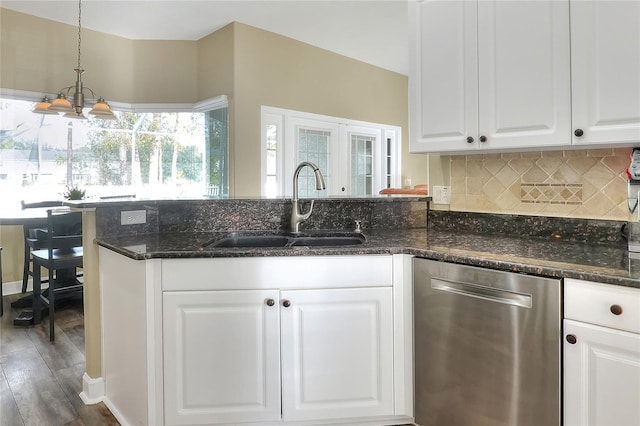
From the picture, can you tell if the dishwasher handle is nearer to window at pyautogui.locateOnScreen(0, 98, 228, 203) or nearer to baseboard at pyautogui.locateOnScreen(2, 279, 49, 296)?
window at pyautogui.locateOnScreen(0, 98, 228, 203)

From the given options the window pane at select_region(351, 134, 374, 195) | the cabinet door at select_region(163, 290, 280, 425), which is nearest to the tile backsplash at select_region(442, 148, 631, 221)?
the cabinet door at select_region(163, 290, 280, 425)

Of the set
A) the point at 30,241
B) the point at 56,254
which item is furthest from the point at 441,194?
the point at 30,241

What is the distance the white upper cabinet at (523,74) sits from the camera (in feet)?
4.88

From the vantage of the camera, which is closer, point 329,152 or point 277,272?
point 277,272

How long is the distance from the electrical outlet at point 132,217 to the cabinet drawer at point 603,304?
1874 mm

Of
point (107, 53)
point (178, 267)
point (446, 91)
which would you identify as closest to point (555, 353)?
point (446, 91)

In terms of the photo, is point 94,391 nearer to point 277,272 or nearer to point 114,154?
point 277,272

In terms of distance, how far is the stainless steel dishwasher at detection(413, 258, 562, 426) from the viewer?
138 cm

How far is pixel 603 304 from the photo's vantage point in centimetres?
126

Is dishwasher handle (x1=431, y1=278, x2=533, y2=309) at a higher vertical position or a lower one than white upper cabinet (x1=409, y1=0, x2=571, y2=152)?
lower

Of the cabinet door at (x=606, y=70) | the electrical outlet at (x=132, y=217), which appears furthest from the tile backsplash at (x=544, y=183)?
the electrical outlet at (x=132, y=217)

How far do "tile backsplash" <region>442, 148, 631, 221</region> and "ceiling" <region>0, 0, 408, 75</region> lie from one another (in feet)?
8.25

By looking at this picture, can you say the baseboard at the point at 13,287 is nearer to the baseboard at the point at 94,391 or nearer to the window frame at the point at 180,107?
the window frame at the point at 180,107

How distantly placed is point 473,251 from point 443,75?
2.75 ft
